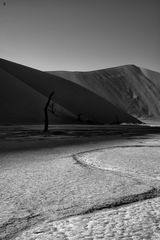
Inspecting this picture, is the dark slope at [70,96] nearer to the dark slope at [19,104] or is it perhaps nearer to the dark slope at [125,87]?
the dark slope at [19,104]

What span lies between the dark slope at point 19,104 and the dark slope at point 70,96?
33.0 feet

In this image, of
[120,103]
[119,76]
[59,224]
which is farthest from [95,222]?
[119,76]

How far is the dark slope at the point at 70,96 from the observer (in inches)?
2308

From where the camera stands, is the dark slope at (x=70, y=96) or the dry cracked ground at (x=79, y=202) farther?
the dark slope at (x=70, y=96)

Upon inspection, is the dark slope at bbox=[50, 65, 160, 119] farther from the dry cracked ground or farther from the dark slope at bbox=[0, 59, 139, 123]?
the dry cracked ground

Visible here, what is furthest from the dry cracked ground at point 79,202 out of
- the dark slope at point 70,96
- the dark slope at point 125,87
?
the dark slope at point 125,87

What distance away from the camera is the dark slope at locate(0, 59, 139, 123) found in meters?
58.6

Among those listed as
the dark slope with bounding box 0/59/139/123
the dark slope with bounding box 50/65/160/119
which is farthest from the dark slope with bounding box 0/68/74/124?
the dark slope with bounding box 50/65/160/119

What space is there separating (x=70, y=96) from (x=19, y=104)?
20.4 metres

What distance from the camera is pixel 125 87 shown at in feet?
339

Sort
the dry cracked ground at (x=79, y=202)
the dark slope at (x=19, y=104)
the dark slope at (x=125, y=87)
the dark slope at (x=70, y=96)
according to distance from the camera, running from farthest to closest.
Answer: the dark slope at (x=125, y=87)
the dark slope at (x=70, y=96)
the dark slope at (x=19, y=104)
the dry cracked ground at (x=79, y=202)

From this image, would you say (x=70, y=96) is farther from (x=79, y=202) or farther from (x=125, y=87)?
(x=79, y=202)

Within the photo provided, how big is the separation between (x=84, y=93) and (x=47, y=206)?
6419cm

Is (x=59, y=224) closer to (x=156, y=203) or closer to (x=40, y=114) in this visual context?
(x=156, y=203)
